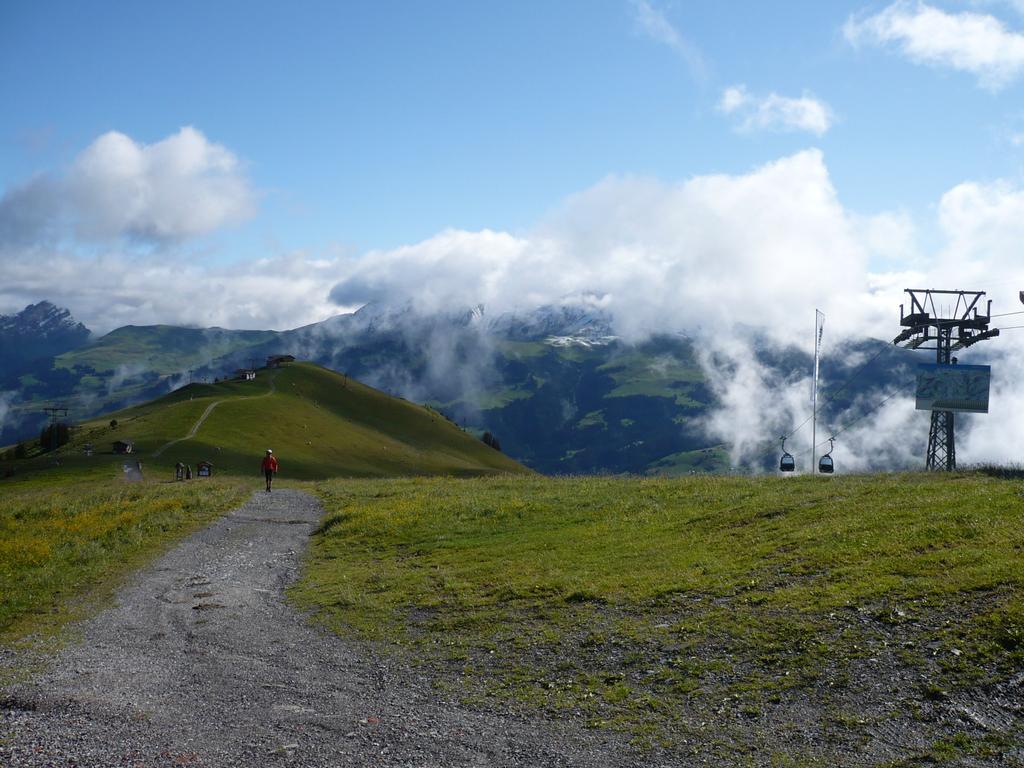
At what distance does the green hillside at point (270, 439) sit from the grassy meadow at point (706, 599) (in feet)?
245

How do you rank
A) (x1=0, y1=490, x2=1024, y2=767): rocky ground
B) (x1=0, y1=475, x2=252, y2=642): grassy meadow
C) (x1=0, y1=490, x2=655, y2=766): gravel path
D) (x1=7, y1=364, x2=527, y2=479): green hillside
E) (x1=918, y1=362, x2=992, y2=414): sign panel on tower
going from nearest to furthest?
1. (x1=0, y1=490, x2=1024, y2=767): rocky ground
2. (x1=0, y1=490, x2=655, y2=766): gravel path
3. (x1=0, y1=475, x2=252, y2=642): grassy meadow
4. (x1=918, y1=362, x2=992, y2=414): sign panel on tower
5. (x1=7, y1=364, x2=527, y2=479): green hillside

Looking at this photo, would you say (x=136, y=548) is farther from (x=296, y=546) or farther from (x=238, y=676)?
(x=238, y=676)

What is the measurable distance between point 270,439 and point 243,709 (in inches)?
5003

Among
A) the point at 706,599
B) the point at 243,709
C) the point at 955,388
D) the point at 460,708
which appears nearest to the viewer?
the point at 243,709

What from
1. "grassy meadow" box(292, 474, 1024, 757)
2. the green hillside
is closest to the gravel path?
"grassy meadow" box(292, 474, 1024, 757)

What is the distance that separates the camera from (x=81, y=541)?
103 ft

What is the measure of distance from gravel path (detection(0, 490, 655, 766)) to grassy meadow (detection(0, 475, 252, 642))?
2180 mm

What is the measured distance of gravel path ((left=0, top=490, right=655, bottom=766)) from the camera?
11.7 meters

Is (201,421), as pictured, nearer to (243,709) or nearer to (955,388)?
(955,388)

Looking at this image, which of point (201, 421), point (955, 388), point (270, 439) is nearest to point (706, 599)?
point (955, 388)

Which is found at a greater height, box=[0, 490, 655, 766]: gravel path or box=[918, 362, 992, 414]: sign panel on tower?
box=[918, 362, 992, 414]: sign panel on tower

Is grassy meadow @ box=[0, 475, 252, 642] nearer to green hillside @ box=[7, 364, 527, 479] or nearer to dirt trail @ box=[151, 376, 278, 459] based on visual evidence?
Answer: green hillside @ box=[7, 364, 527, 479]

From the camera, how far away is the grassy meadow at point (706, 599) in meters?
13.6

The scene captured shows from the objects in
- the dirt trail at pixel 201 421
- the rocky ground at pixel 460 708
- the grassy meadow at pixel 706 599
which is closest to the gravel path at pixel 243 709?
the rocky ground at pixel 460 708
